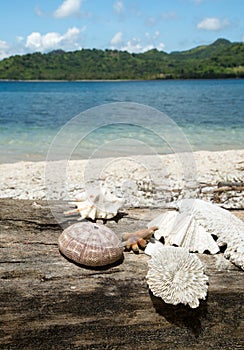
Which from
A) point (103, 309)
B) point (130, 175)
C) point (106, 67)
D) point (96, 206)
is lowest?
point (130, 175)

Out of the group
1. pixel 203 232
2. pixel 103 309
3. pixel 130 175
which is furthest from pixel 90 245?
pixel 130 175

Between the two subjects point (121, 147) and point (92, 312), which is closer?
point (92, 312)

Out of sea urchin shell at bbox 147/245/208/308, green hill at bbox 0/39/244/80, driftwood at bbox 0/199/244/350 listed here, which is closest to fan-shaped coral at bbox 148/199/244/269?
driftwood at bbox 0/199/244/350

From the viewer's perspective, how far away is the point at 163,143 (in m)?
15.5

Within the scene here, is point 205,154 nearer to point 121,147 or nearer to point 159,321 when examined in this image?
point 121,147

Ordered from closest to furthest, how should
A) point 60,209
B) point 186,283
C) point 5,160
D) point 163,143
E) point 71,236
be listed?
1. point 186,283
2. point 71,236
3. point 60,209
4. point 5,160
5. point 163,143

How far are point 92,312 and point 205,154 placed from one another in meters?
12.6

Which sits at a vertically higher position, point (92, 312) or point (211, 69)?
point (211, 69)

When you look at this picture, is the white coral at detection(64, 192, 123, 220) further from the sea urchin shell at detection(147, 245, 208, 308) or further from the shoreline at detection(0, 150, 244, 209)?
the shoreline at detection(0, 150, 244, 209)

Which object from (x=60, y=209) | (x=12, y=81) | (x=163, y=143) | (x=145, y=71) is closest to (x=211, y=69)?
(x=145, y=71)

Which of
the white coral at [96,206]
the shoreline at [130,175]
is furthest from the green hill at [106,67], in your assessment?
the white coral at [96,206]

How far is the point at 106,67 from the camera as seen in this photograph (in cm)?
15025

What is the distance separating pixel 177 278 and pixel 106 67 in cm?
15396

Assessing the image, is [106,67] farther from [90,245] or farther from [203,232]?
[90,245]
